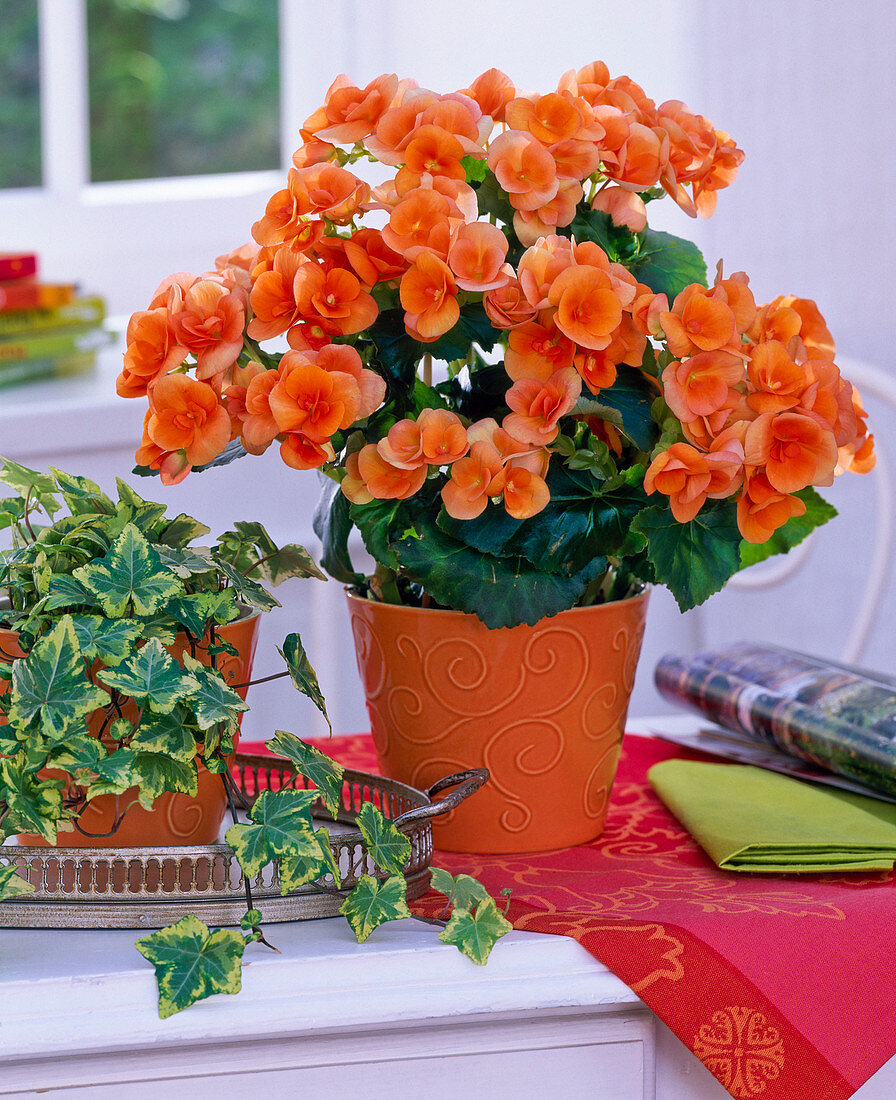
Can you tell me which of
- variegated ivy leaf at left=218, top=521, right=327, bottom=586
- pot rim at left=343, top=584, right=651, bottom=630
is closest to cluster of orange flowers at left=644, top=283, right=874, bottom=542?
pot rim at left=343, top=584, right=651, bottom=630

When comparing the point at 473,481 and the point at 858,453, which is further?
the point at 858,453

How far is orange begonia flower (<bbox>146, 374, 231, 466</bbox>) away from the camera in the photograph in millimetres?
558

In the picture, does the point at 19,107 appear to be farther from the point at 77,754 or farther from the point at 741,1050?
the point at 741,1050

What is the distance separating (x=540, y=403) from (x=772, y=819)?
291mm

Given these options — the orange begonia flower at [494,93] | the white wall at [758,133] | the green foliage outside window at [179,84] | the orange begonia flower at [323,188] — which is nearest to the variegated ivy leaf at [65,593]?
the orange begonia flower at [323,188]

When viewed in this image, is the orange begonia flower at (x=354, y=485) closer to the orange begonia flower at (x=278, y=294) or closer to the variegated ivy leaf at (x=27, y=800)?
the orange begonia flower at (x=278, y=294)

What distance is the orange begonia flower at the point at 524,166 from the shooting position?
55cm

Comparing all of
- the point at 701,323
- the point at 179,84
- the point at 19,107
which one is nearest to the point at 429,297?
the point at 701,323

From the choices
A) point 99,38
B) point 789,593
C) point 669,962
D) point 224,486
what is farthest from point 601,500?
point 99,38

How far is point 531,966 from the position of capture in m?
0.52

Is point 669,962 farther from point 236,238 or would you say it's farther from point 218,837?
point 236,238

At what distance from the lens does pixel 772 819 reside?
0.67 meters

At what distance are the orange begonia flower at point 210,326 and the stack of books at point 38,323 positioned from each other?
0.91 metres

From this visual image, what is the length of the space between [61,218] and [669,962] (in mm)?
1501
